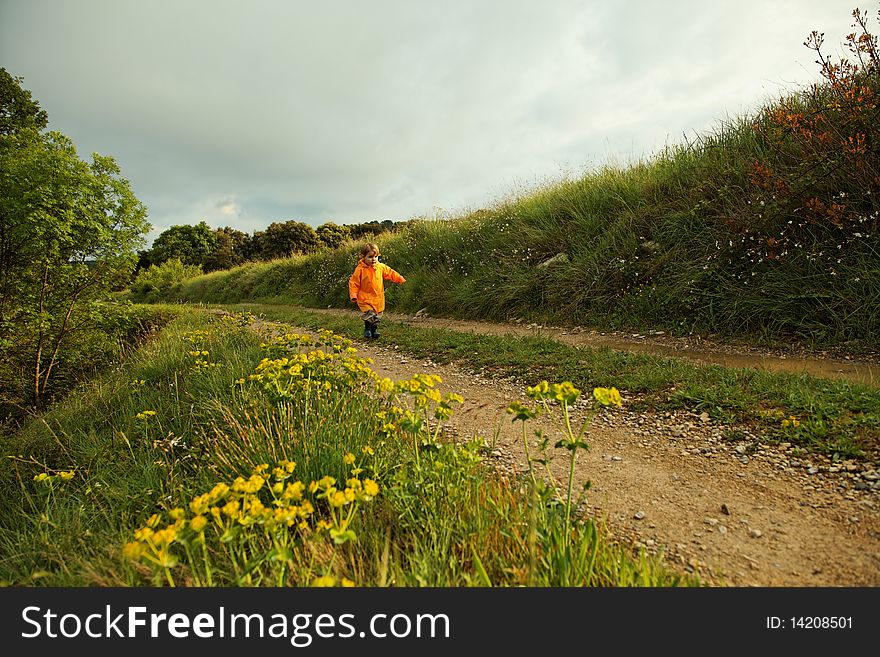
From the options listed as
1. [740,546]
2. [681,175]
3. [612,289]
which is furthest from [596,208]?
[740,546]

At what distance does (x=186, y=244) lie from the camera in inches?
2333

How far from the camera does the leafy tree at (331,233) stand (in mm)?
46219

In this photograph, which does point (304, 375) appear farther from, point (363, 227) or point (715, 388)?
point (363, 227)

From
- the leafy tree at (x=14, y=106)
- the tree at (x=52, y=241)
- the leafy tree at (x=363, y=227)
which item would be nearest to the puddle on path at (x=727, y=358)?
the tree at (x=52, y=241)

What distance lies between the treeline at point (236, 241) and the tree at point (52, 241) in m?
35.3

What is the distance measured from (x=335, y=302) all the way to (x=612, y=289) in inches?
413

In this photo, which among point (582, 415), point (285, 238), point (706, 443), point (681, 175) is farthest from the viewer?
point (285, 238)

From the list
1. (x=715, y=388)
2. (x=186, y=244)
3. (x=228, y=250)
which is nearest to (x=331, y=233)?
(x=228, y=250)

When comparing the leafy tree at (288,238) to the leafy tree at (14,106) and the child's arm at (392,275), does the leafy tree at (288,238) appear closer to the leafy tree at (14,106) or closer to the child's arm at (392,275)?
the leafy tree at (14,106)

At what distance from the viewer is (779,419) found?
302cm

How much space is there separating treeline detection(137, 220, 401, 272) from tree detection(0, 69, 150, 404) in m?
35.3
